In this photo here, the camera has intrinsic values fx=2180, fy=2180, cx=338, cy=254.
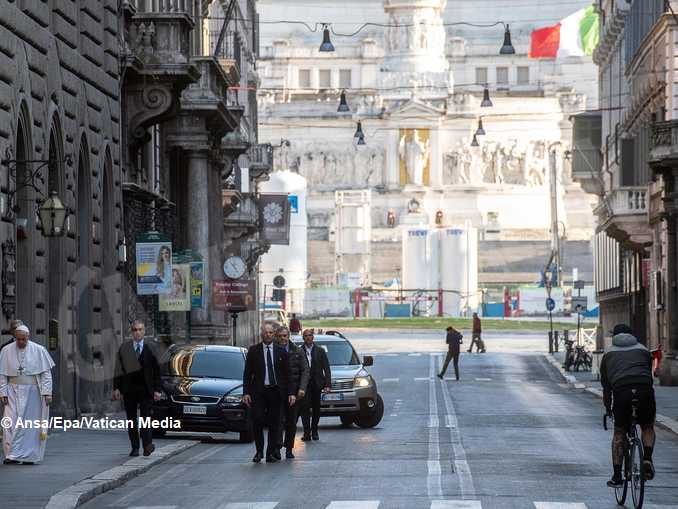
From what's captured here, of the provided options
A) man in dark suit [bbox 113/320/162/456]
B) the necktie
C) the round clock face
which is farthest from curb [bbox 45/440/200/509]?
the round clock face

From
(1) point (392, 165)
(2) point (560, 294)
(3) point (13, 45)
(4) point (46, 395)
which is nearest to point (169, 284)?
(3) point (13, 45)

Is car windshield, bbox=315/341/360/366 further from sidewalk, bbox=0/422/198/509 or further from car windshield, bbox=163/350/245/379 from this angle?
sidewalk, bbox=0/422/198/509

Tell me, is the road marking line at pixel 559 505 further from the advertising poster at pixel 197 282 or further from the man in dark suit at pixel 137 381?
the advertising poster at pixel 197 282

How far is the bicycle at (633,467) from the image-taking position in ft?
62.7

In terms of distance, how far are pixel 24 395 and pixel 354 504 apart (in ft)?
19.1

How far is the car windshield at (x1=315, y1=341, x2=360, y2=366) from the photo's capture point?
120ft

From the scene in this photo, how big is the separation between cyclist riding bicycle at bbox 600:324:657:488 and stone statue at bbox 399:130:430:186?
142886 mm

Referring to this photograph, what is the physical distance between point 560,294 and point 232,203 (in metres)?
56.9

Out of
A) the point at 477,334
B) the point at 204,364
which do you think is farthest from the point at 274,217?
the point at 204,364

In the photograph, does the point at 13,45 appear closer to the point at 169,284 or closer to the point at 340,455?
the point at 340,455

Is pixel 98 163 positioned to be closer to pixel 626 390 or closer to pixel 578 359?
pixel 626 390

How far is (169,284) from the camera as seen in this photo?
37.7m

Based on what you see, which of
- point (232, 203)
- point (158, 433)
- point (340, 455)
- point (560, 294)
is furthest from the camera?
point (560, 294)

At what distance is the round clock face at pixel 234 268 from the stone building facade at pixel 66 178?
14320mm
